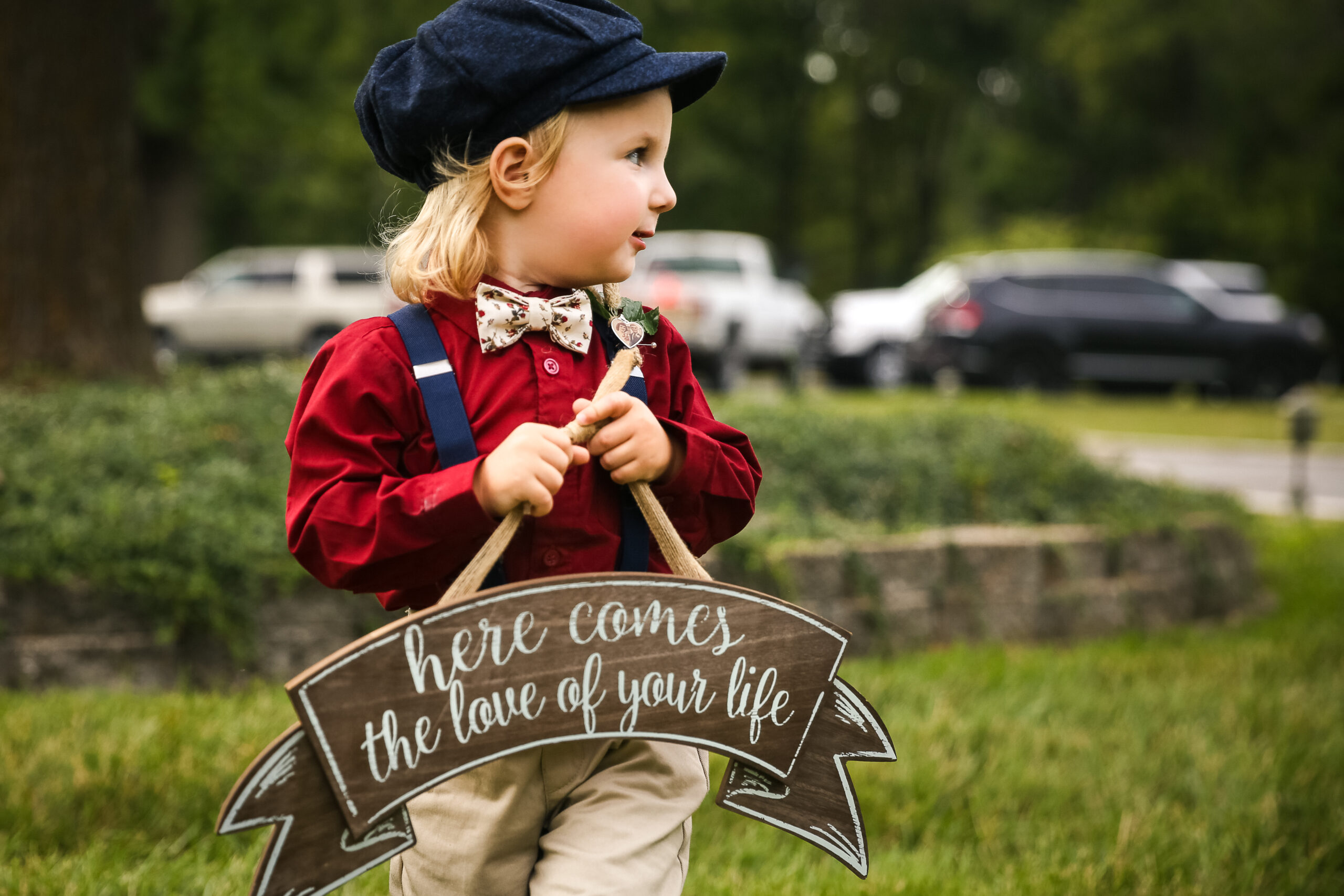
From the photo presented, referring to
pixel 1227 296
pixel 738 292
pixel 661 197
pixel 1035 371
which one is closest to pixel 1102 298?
pixel 1035 371

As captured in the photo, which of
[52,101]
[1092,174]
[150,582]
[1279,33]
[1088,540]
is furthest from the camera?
[1092,174]

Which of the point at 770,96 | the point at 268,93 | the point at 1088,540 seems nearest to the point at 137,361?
the point at 1088,540

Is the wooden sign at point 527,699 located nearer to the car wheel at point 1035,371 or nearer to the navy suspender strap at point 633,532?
the navy suspender strap at point 633,532

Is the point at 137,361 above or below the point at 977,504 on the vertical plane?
above

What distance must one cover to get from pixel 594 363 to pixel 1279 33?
30.5 meters

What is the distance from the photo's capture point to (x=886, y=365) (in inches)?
706

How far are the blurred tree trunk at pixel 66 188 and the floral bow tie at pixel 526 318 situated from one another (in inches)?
177

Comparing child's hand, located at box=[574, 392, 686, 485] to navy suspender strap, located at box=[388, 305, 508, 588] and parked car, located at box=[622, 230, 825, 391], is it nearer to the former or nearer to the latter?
navy suspender strap, located at box=[388, 305, 508, 588]

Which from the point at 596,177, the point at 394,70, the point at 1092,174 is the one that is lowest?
the point at 1092,174

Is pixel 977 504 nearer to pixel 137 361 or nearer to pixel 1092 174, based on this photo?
pixel 137 361

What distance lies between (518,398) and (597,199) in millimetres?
287

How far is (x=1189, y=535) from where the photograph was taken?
18.0 ft

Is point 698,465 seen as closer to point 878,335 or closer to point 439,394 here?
point 439,394

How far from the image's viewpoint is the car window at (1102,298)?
17188mm
